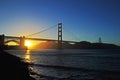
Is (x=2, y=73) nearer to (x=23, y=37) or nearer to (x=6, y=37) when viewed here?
(x=6, y=37)

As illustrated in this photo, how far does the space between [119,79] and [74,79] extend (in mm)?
3643

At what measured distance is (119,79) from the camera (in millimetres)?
18891

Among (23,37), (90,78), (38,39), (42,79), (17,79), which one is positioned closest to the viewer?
(17,79)

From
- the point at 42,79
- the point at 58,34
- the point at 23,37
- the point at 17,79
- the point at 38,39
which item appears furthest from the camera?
the point at 58,34

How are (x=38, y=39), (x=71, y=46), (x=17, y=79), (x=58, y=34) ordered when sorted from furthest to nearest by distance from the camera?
(x=71, y=46), (x=58, y=34), (x=38, y=39), (x=17, y=79)

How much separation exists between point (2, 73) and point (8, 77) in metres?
0.93

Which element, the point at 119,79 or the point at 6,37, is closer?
the point at 119,79

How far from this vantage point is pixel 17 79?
14.1 m

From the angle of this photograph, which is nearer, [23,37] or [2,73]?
[2,73]

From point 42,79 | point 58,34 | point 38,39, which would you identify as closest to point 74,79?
point 42,79

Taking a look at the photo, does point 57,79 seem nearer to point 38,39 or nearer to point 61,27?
point 38,39

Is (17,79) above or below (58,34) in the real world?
below

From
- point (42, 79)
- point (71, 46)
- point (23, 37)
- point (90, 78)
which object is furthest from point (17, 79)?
point (71, 46)

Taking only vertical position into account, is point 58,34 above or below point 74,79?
above
